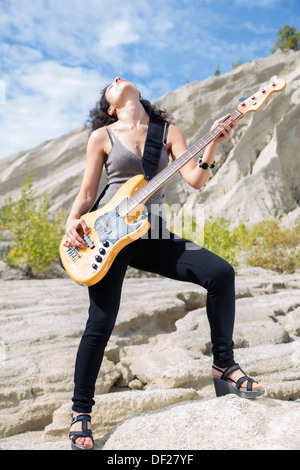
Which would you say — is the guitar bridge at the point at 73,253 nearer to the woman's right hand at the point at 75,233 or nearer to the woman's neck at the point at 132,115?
the woman's right hand at the point at 75,233

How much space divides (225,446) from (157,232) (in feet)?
3.62

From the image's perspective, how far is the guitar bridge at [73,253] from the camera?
2375 millimetres

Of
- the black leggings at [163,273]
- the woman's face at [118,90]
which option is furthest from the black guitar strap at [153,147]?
the black leggings at [163,273]

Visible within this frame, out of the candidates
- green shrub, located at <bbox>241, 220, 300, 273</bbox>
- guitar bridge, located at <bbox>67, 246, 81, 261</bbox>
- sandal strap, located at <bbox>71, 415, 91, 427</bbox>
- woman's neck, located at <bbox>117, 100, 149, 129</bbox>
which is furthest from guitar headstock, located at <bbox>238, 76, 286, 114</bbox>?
green shrub, located at <bbox>241, 220, 300, 273</bbox>

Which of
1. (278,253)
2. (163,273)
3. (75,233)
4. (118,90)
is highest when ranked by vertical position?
(118,90)

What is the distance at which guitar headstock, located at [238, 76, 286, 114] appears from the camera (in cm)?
248

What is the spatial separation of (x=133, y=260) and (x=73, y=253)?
0.34 metres

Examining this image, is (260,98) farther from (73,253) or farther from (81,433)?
(81,433)

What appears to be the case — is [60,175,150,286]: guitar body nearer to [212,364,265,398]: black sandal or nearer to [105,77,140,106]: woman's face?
[105,77,140,106]: woman's face

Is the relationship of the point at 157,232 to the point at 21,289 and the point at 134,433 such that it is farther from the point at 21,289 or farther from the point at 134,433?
the point at 21,289

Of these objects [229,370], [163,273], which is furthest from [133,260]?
[229,370]

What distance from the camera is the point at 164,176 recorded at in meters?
2.37

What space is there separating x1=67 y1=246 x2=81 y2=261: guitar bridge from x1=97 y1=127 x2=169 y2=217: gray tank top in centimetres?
29
